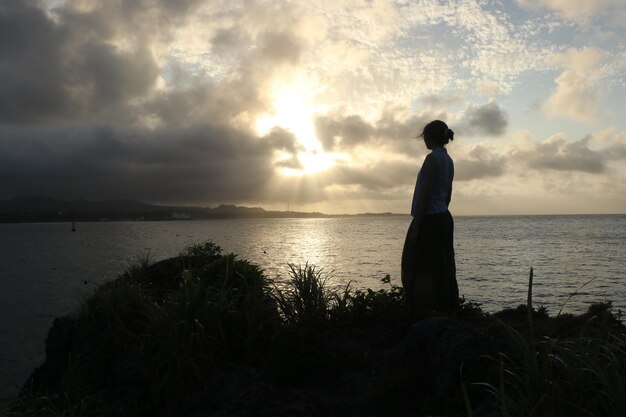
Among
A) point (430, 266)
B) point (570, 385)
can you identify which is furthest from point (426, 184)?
point (570, 385)

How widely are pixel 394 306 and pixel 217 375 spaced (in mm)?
3413

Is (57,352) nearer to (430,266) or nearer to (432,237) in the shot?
(430,266)

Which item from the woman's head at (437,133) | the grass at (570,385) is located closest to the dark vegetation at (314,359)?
the grass at (570,385)

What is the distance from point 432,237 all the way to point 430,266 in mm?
481

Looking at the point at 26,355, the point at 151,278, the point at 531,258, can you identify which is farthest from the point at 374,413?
the point at 531,258

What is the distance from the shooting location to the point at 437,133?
7.99m

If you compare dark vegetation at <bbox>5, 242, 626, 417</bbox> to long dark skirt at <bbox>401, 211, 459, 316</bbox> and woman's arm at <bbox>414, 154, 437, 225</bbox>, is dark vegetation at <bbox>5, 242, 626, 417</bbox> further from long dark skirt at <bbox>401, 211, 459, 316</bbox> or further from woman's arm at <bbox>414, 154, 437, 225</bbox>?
woman's arm at <bbox>414, 154, 437, 225</bbox>

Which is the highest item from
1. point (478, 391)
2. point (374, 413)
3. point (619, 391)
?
point (619, 391)

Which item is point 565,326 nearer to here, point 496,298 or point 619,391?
point 619,391

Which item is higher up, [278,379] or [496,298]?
[278,379]

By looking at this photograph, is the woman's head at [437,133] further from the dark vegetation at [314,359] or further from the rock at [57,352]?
the rock at [57,352]

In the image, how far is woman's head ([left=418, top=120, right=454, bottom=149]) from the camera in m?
7.98

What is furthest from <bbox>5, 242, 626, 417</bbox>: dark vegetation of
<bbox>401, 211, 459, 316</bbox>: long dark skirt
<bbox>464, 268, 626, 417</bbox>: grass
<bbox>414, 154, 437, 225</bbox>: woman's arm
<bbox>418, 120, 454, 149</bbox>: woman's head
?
<bbox>418, 120, 454, 149</bbox>: woman's head

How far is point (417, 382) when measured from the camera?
572 centimetres
